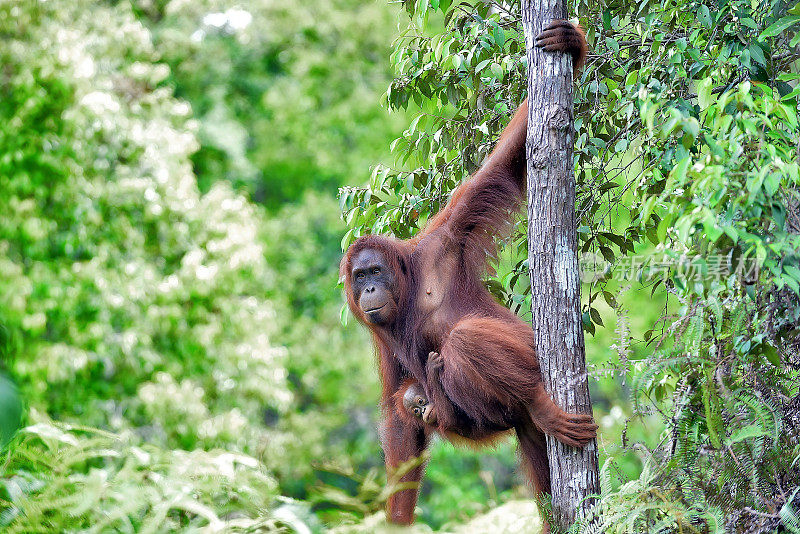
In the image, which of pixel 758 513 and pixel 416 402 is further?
pixel 416 402

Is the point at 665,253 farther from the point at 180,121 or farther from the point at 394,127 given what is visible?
the point at 394,127

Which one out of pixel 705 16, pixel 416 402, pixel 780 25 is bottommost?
pixel 416 402

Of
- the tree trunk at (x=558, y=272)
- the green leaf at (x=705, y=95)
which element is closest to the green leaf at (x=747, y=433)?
the tree trunk at (x=558, y=272)

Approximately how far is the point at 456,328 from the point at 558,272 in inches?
23.9

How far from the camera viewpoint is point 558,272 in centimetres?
314

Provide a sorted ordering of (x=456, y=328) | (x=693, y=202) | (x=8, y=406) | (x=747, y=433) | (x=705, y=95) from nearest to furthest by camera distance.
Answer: (x=8, y=406)
(x=693, y=202)
(x=747, y=433)
(x=705, y=95)
(x=456, y=328)

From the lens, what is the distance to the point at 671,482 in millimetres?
2979

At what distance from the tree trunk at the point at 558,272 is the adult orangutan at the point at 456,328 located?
0.36ft

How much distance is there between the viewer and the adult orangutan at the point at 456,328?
340 cm

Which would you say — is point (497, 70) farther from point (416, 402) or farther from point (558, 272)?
point (416, 402)

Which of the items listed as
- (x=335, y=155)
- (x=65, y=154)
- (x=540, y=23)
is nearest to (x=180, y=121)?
(x=65, y=154)

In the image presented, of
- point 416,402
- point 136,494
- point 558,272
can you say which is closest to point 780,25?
point 558,272

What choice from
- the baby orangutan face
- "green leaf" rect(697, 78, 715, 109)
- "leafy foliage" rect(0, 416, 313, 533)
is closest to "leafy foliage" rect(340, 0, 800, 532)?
"green leaf" rect(697, 78, 715, 109)

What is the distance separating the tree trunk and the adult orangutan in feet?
0.36
